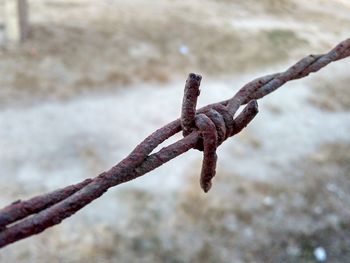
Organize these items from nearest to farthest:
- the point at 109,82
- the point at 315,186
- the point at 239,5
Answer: the point at 315,186, the point at 109,82, the point at 239,5

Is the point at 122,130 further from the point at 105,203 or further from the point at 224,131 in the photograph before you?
the point at 224,131

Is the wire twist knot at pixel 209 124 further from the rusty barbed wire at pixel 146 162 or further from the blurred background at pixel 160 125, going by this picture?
the blurred background at pixel 160 125

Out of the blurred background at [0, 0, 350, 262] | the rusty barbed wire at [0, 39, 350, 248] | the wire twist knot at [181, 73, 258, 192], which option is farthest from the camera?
the blurred background at [0, 0, 350, 262]

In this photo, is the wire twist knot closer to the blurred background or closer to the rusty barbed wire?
the rusty barbed wire

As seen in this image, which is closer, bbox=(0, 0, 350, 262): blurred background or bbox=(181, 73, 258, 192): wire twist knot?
bbox=(181, 73, 258, 192): wire twist knot

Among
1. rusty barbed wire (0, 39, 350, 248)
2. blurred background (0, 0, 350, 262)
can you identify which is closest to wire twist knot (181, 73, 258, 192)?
rusty barbed wire (0, 39, 350, 248)

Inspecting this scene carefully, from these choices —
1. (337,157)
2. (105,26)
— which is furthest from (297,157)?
(105,26)

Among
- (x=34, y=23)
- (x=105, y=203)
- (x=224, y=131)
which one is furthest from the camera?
(x=34, y=23)
